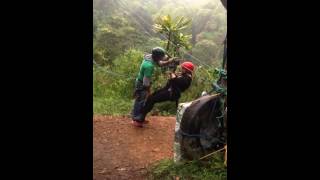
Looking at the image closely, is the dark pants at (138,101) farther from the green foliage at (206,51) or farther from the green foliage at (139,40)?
the green foliage at (206,51)

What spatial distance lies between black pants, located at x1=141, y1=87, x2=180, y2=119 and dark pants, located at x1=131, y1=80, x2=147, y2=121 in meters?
0.05

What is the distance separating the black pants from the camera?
4.09 m

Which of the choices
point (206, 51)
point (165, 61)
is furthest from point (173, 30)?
point (206, 51)

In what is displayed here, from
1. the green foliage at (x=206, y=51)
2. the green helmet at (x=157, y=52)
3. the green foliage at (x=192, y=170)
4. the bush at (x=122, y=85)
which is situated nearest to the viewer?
the green foliage at (x=192, y=170)

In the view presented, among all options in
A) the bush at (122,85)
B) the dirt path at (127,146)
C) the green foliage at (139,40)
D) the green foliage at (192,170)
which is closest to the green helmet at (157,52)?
the green foliage at (139,40)

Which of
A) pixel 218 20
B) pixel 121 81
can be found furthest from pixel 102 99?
pixel 218 20

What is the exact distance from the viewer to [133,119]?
4.25 m

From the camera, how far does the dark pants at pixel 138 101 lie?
417 centimetres

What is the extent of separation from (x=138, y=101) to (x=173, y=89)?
399 millimetres

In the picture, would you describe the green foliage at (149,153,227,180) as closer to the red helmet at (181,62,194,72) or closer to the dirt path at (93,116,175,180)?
the dirt path at (93,116,175,180)

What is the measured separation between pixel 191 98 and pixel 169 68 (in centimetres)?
36

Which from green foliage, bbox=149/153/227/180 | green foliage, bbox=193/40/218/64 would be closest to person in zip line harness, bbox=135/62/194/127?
green foliage, bbox=149/153/227/180
